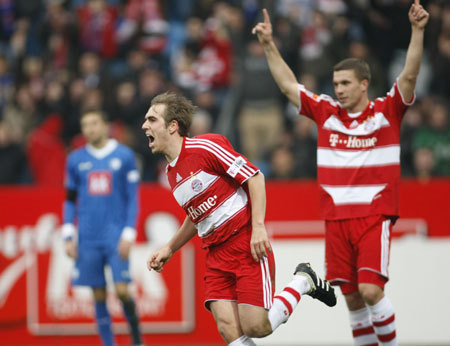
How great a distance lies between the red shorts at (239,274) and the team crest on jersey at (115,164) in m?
2.92

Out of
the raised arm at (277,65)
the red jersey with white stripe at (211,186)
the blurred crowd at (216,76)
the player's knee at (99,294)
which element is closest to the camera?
the red jersey with white stripe at (211,186)

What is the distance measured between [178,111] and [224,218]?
33.3 inches

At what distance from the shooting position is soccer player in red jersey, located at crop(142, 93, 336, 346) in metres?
5.43

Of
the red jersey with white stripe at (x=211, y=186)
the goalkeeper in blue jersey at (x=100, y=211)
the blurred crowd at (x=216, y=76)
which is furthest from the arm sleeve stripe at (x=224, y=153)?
the blurred crowd at (x=216, y=76)

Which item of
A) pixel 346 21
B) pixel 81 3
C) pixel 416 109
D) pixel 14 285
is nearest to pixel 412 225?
pixel 416 109

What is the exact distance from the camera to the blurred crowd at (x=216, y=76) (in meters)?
11.6

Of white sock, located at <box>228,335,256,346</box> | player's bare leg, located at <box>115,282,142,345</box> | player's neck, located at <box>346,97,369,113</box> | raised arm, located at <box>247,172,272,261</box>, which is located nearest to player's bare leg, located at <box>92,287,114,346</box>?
player's bare leg, located at <box>115,282,142,345</box>

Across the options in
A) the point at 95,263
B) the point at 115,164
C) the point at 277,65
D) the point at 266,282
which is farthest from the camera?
the point at 115,164

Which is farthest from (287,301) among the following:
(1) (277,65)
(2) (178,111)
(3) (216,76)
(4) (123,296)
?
(3) (216,76)

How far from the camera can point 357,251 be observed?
20.4ft

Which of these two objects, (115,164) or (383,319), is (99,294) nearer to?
(115,164)

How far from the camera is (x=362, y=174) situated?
6.22 meters

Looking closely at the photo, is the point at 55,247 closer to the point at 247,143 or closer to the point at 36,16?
the point at 247,143

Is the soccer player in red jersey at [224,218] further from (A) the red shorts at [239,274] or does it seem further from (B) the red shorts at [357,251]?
(B) the red shorts at [357,251]
